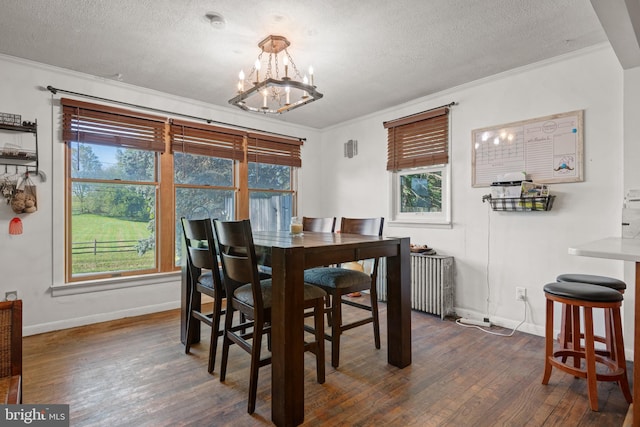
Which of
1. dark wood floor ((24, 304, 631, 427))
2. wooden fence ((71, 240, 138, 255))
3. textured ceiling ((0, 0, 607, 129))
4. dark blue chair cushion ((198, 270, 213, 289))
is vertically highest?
textured ceiling ((0, 0, 607, 129))

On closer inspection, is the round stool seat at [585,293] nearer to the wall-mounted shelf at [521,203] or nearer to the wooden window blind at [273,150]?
the wall-mounted shelf at [521,203]

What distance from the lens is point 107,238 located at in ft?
11.4

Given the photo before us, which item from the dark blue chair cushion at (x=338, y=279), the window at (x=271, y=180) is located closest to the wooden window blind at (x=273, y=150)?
the window at (x=271, y=180)

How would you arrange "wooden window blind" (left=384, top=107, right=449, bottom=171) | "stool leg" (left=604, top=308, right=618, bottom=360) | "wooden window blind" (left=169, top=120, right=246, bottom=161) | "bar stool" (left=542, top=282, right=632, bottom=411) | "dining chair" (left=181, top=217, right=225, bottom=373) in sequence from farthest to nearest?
"wooden window blind" (left=169, top=120, right=246, bottom=161) → "wooden window blind" (left=384, top=107, right=449, bottom=171) → "dining chair" (left=181, top=217, right=225, bottom=373) → "stool leg" (left=604, top=308, right=618, bottom=360) → "bar stool" (left=542, top=282, right=632, bottom=411)

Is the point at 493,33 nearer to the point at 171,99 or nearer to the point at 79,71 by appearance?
the point at 171,99

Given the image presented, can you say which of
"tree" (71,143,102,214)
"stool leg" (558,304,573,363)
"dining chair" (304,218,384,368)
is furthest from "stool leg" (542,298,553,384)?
"tree" (71,143,102,214)

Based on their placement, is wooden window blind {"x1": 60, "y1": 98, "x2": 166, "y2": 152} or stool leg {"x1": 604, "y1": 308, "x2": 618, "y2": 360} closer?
stool leg {"x1": 604, "y1": 308, "x2": 618, "y2": 360}

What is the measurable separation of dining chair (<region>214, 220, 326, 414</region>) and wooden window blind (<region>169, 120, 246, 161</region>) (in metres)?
2.17

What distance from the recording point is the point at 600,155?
2.67m

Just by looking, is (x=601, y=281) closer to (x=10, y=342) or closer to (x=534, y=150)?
(x=534, y=150)

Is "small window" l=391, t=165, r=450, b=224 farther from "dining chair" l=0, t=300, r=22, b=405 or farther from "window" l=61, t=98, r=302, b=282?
"dining chair" l=0, t=300, r=22, b=405

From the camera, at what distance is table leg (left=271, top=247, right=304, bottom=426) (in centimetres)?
171

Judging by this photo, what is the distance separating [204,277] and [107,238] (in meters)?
1.58

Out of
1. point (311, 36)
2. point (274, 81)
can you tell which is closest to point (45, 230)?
point (274, 81)
